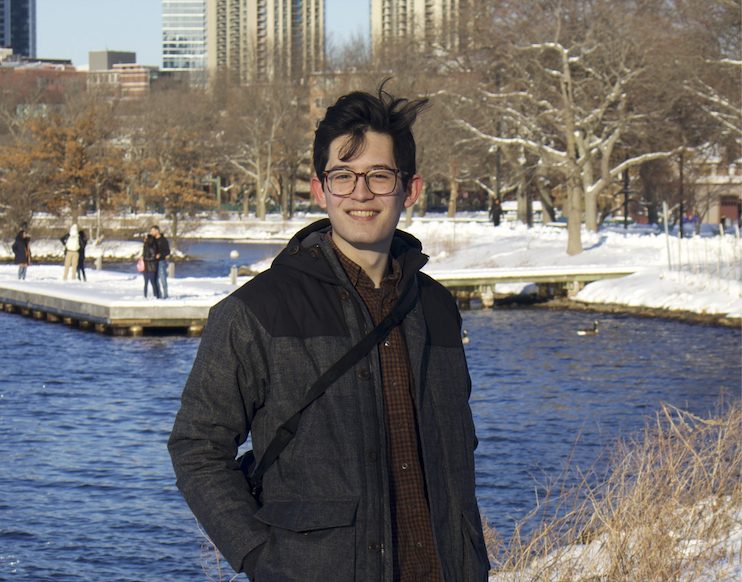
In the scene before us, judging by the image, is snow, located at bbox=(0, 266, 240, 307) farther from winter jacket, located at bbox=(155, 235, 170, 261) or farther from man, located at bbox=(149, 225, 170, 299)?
winter jacket, located at bbox=(155, 235, 170, 261)

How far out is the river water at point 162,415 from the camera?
45.9 ft

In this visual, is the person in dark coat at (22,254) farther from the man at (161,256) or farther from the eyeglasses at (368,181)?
the eyeglasses at (368,181)

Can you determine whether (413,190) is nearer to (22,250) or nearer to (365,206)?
(365,206)

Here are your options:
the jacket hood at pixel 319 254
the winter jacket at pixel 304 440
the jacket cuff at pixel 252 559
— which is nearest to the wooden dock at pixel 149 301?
the jacket hood at pixel 319 254

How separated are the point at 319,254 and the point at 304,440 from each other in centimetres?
53

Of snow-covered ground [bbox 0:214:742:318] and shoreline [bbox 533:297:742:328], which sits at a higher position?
snow-covered ground [bbox 0:214:742:318]

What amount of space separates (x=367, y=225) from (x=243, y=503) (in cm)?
83

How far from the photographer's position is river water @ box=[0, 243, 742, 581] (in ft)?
45.9

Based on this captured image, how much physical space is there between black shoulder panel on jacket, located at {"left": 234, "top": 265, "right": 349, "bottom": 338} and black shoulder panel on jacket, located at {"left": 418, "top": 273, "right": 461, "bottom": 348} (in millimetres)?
321

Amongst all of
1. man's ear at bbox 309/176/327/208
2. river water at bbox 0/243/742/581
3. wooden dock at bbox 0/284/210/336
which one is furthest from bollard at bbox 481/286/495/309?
man's ear at bbox 309/176/327/208

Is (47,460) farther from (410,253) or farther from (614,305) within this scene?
(614,305)

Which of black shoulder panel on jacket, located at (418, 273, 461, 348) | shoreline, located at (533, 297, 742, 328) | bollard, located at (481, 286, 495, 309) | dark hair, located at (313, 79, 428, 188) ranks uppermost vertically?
dark hair, located at (313, 79, 428, 188)

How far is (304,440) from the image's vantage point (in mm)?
3781

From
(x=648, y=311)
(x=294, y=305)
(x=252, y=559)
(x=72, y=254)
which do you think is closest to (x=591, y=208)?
(x=648, y=311)
